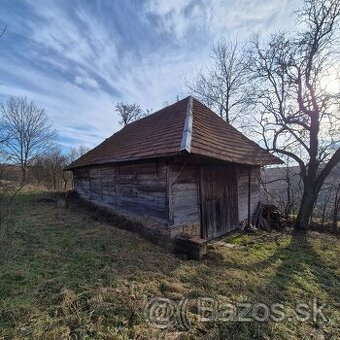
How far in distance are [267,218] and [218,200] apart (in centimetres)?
373

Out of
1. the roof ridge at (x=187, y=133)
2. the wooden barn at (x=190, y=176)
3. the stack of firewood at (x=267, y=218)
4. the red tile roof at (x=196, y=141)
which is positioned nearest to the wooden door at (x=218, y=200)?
the wooden barn at (x=190, y=176)

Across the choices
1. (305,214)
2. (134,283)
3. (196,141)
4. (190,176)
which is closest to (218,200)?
(190,176)

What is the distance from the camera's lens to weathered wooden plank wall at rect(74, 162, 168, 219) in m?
7.36

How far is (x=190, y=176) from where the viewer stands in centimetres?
748

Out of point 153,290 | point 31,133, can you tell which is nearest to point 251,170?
point 153,290

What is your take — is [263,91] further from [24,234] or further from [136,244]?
[24,234]

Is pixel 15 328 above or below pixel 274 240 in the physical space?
above

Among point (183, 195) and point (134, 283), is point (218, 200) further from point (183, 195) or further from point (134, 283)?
point (134, 283)

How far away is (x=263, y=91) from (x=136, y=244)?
35.1 feet

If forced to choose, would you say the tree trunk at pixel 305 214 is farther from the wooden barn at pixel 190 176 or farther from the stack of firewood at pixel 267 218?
the wooden barn at pixel 190 176

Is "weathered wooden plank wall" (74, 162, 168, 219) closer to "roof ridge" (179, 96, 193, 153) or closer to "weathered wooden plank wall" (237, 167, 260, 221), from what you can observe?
"roof ridge" (179, 96, 193, 153)

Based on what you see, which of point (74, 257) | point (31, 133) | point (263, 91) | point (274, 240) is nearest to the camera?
point (74, 257)

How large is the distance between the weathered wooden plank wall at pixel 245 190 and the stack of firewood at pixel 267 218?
0.29m

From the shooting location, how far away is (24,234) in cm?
718
